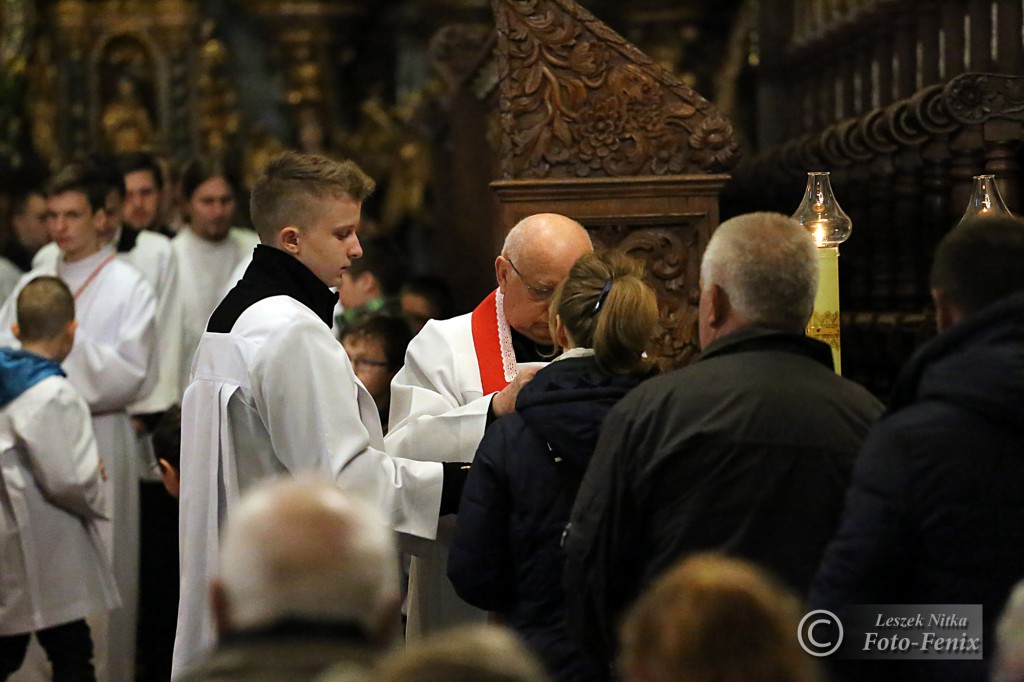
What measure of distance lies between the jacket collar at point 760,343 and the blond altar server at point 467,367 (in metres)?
1.22

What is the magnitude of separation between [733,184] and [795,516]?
546cm

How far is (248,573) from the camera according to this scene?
2117 millimetres

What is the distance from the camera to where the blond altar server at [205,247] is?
8.48 m

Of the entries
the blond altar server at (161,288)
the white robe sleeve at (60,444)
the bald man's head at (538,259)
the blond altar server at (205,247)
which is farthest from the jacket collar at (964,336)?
the blond altar server at (205,247)

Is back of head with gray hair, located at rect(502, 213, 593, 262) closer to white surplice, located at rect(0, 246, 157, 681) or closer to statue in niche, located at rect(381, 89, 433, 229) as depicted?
white surplice, located at rect(0, 246, 157, 681)

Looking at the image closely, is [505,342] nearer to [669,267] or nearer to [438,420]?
[438,420]

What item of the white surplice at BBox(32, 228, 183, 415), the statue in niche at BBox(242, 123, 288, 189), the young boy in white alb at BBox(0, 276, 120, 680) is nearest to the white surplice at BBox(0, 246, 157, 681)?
the white surplice at BBox(32, 228, 183, 415)

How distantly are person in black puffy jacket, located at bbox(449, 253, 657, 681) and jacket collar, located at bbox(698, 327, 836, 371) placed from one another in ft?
1.30

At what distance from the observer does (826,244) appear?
4.02m

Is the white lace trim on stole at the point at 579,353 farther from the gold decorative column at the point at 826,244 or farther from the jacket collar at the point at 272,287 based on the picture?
the jacket collar at the point at 272,287

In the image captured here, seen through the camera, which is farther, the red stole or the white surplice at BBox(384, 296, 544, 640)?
the red stole

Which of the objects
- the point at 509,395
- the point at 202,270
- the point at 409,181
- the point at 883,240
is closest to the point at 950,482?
the point at 509,395

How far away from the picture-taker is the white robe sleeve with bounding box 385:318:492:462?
Answer: 445 centimetres

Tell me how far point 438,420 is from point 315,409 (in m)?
0.52
